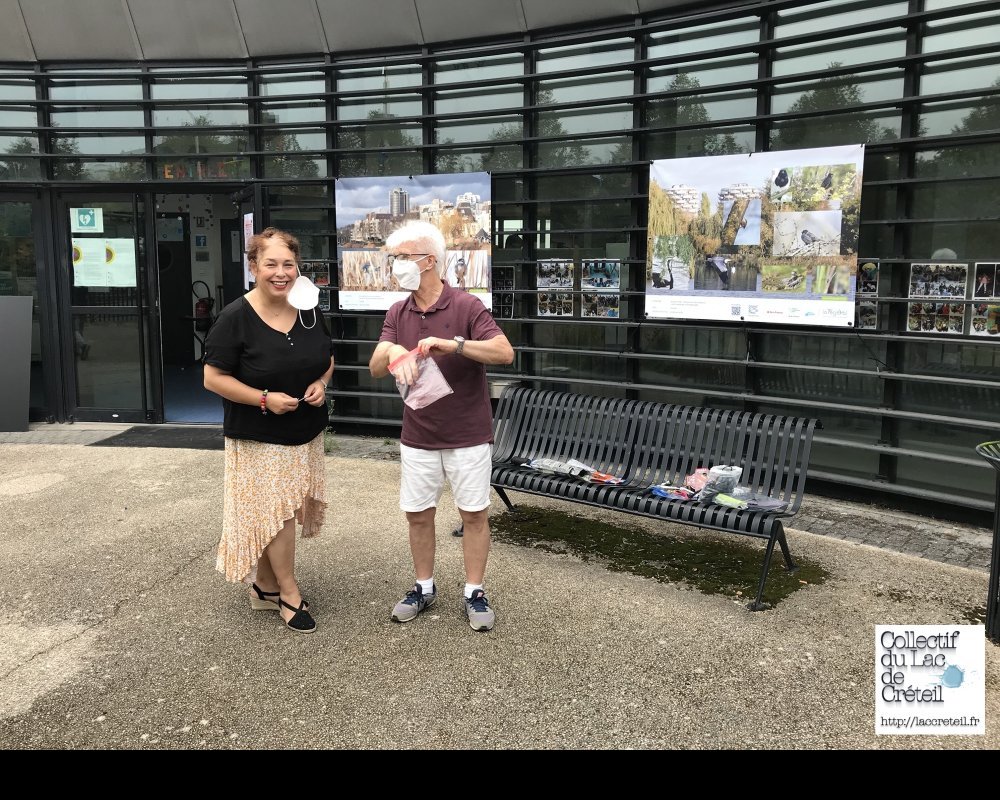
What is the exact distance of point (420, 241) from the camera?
3951 millimetres

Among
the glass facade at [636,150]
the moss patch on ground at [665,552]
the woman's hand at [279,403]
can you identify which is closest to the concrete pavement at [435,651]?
the moss patch on ground at [665,552]

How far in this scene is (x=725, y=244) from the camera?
6504mm

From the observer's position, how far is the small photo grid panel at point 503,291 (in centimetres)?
786

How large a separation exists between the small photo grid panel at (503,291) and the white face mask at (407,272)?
3.93 metres

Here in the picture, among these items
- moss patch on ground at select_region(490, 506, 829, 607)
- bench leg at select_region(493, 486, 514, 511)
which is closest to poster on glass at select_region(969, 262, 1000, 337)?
moss patch on ground at select_region(490, 506, 829, 607)

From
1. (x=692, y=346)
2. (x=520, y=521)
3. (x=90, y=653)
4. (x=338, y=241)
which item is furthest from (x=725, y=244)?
(x=90, y=653)

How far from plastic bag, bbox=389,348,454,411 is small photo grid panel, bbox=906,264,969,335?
378cm

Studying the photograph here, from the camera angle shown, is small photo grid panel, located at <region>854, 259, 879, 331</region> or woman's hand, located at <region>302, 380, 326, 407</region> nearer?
woman's hand, located at <region>302, 380, 326, 407</region>

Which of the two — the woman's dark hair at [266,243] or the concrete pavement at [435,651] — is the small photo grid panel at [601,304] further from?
the woman's dark hair at [266,243]

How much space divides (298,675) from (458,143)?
5.60 m

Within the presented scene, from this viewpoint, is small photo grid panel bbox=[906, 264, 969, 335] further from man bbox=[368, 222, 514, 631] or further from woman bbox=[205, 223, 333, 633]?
woman bbox=[205, 223, 333, 633]

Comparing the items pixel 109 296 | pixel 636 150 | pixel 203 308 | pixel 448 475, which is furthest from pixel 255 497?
pixel 203 308

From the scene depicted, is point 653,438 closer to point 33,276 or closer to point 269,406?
point 269,406

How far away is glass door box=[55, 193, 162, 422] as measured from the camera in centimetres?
892
